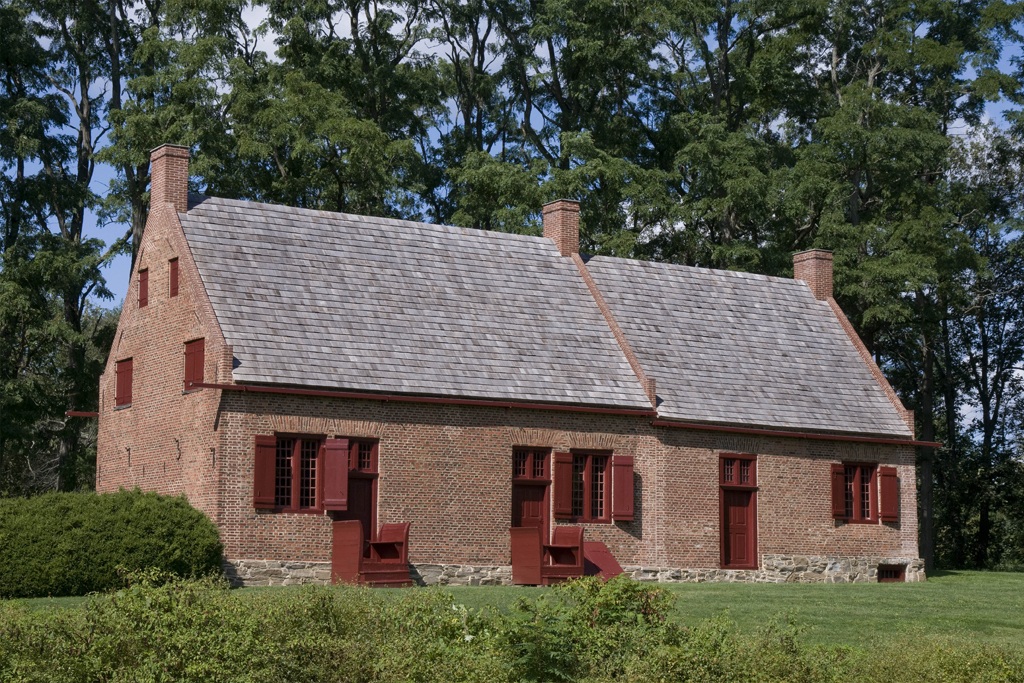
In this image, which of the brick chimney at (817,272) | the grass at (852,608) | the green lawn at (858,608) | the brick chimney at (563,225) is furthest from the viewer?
the brick chimney at (817,272)

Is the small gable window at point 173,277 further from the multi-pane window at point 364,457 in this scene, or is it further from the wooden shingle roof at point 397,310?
the multi-pane window at point 364,457

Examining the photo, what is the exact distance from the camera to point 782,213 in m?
44.9

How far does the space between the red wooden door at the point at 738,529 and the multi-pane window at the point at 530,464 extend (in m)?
4.66

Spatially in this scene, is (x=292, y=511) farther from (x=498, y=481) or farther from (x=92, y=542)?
(x=498, y=481)

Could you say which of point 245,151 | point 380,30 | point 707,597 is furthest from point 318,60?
point 707,597

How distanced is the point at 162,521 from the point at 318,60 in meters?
25.6

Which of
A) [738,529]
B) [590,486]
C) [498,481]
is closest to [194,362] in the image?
[498,481]

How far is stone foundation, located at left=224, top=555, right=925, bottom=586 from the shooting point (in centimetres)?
2639

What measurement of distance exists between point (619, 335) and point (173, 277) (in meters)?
10.1

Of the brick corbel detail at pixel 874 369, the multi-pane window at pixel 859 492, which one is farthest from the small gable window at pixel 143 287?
the brick corbel detail at pixel 874 369

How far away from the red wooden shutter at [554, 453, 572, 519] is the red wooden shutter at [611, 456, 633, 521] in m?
1.04

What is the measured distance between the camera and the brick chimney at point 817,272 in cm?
3809

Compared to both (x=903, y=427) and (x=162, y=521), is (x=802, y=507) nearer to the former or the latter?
(x=903, y=427)

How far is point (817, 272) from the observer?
3822 cm
